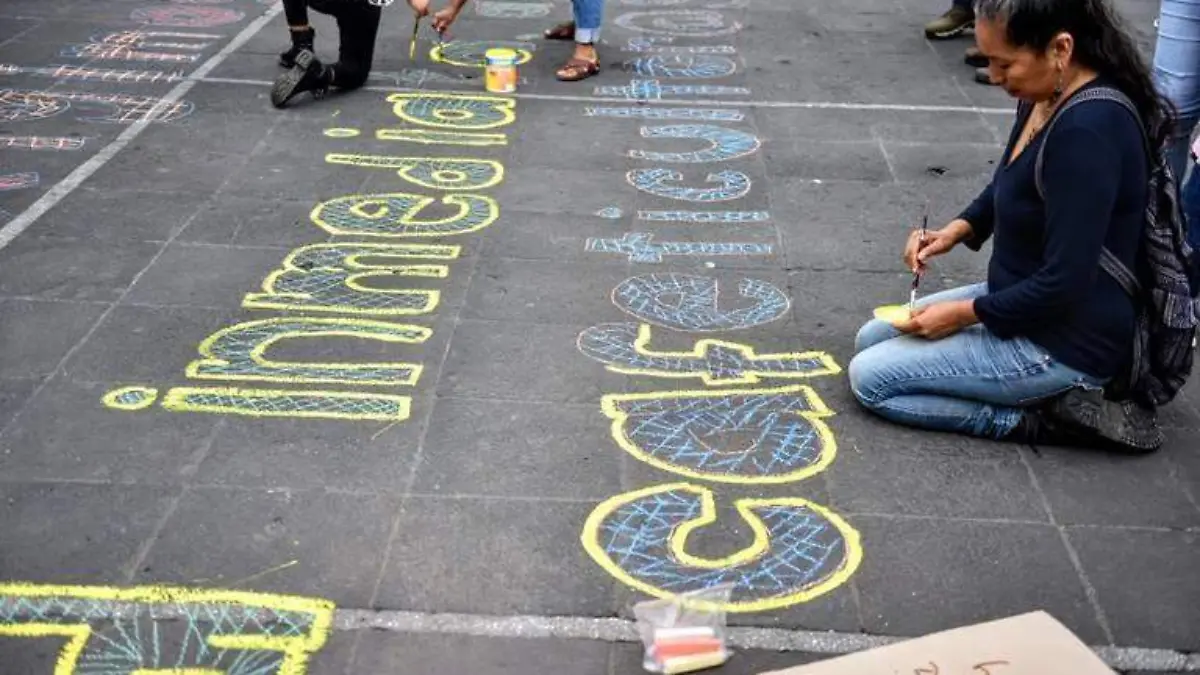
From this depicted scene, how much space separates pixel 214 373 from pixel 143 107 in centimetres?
315

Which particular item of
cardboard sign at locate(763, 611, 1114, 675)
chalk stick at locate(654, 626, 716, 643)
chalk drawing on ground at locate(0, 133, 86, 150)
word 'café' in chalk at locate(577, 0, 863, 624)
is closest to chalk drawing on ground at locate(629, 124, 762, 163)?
word 'café' in chalk at locate(577, 0, 863, 624)

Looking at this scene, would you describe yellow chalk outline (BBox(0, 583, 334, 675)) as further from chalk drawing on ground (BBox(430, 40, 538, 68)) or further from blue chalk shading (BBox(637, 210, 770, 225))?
chalk drawing on ground (BBox(430, 40, 538, 68))

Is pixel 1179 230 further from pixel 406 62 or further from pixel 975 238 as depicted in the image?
pixel 406 62

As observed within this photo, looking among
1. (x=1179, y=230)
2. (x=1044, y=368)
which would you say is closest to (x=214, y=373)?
(x=1044, y=368)

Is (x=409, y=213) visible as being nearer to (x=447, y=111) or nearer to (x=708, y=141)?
(x=447, y=111)

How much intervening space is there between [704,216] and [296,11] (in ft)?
9.50

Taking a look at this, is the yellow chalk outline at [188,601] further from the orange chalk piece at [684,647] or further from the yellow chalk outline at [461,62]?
the yellow chalk outline at [461,62]

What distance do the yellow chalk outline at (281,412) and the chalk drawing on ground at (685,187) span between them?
214cm

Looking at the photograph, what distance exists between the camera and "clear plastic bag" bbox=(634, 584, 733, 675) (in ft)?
8.93

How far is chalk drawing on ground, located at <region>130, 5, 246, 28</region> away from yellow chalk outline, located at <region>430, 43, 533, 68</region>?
1539 mm

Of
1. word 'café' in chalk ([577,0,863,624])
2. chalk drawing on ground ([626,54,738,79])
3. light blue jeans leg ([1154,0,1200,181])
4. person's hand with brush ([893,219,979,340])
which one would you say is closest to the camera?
word 'café' in chalk ([577,0,863,624])

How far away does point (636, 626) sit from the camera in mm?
2861

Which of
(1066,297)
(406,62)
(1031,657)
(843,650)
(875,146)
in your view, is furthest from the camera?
(406,62)

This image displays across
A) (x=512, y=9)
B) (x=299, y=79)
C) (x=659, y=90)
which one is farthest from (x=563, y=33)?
(x=299, y=79)
